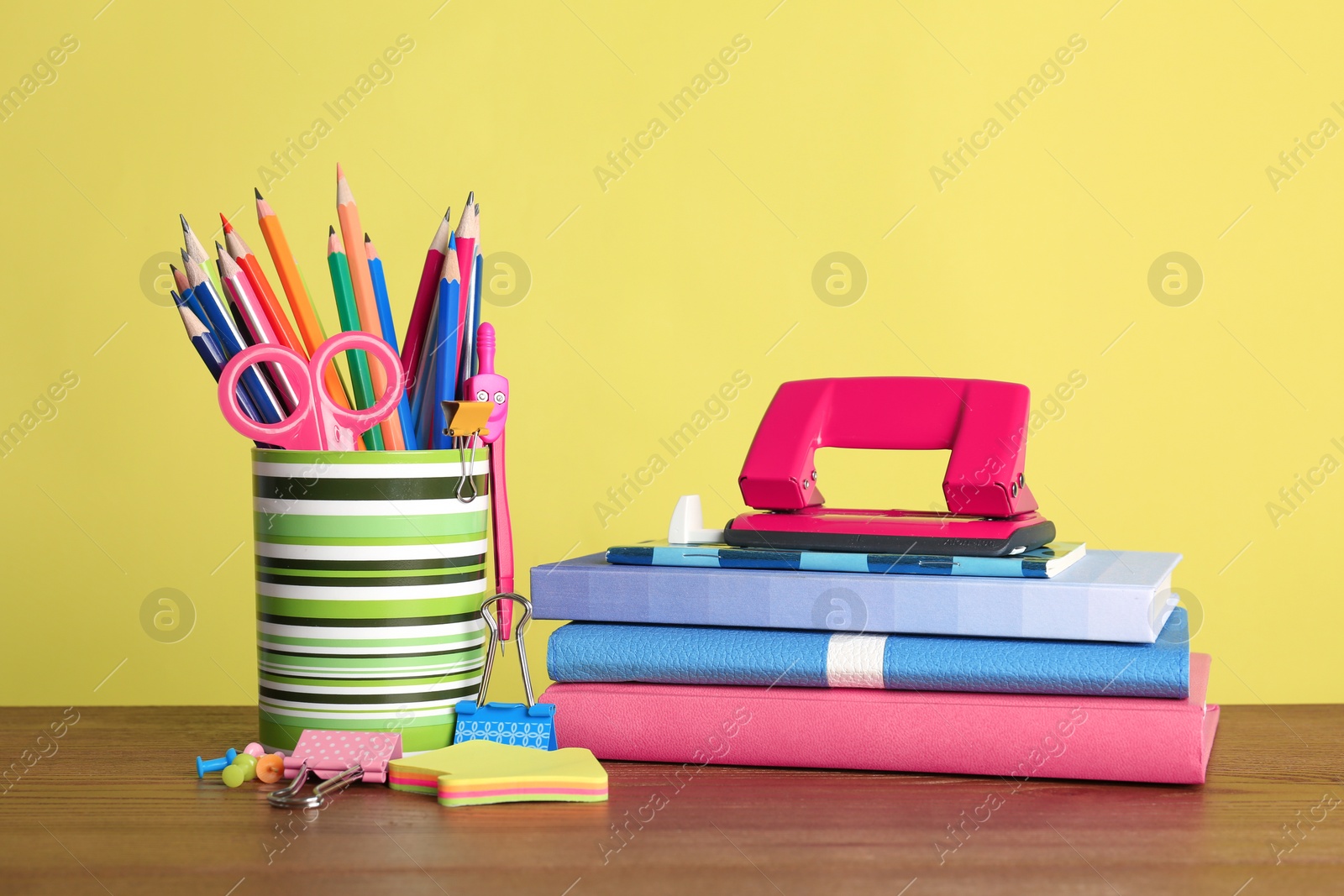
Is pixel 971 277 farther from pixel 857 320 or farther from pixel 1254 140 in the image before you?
pixel 1254 140

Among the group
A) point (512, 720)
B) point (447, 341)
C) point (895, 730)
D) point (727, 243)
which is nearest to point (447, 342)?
point (447, 341)

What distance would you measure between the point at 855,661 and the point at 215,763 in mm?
384

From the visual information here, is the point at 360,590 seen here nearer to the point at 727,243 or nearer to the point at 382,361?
the point at 382,361

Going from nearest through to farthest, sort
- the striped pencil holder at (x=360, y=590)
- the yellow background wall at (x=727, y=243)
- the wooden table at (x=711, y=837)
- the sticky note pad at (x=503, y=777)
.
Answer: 1. the wooden table at (x=711, y=837)
2. the sticky note pad at (x=503, y=777)
3. the striped pencil holder at (x=360, y=590)
4. the yellow background wall at (x=727, y=243)

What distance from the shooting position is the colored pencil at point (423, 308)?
0.83m

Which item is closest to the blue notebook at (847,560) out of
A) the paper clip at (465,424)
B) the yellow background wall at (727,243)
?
the paper clip at (465,424)

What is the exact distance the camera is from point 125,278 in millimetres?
1550

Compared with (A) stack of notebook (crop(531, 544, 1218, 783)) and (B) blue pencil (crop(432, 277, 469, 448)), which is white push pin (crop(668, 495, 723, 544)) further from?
(B) blue pencil (crop(432, 277, 469, 448))

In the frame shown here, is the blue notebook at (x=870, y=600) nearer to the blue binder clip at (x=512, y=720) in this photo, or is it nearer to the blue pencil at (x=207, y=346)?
the blue binder clip at (x=512, y=720)

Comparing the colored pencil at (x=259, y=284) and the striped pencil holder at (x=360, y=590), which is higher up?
the colored pencil at (x=259, y=284)

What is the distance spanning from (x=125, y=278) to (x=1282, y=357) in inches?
54.5

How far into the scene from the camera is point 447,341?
2.66ft

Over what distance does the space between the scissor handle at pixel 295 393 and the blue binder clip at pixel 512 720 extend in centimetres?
16

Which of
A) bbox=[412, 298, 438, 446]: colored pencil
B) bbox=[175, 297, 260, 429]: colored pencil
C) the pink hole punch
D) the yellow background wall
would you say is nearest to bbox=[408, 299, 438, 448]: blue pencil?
bbox=[412, 298, 438, 446]: colored pencil
